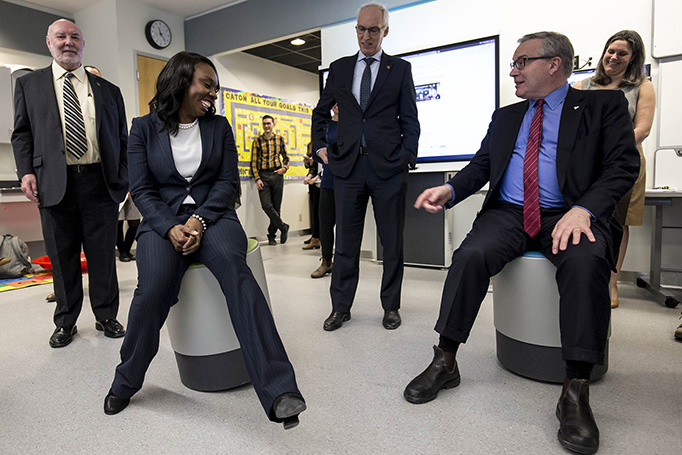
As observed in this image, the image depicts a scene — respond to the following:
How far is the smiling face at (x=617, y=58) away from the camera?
2.41 metres

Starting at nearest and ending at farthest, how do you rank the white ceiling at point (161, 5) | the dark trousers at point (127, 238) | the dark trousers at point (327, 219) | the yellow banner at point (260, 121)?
the dark trousers at point (327, 219) < the dark trousers at point (127, 238) < the white ceiling at point (161, 5) < the yellow banner at point (260, 121)

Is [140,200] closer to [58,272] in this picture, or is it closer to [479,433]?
[58,272]

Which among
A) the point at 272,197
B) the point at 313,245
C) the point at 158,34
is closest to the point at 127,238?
the point at 272,197

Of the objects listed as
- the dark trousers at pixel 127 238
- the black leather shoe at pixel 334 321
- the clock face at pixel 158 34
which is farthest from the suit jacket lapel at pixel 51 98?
the clock face at pixel 158 34

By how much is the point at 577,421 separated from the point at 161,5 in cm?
576

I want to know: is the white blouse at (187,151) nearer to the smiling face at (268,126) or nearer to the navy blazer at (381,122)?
the navy blazer at (381,122)

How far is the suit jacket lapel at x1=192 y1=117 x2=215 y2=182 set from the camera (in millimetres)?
1709

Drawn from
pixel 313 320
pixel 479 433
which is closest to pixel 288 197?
pixel 313 320

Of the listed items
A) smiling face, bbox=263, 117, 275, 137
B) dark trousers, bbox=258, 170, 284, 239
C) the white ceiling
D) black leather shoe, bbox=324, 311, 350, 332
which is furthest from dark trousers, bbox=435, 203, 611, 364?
the white ceiling

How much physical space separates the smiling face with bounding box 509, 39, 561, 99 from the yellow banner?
436 centimetres

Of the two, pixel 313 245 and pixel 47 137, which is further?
pixel 313 245

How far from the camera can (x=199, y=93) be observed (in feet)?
5.54

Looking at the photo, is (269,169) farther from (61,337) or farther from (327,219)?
(61,337)

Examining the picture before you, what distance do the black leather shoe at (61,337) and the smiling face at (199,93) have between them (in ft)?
4.19
